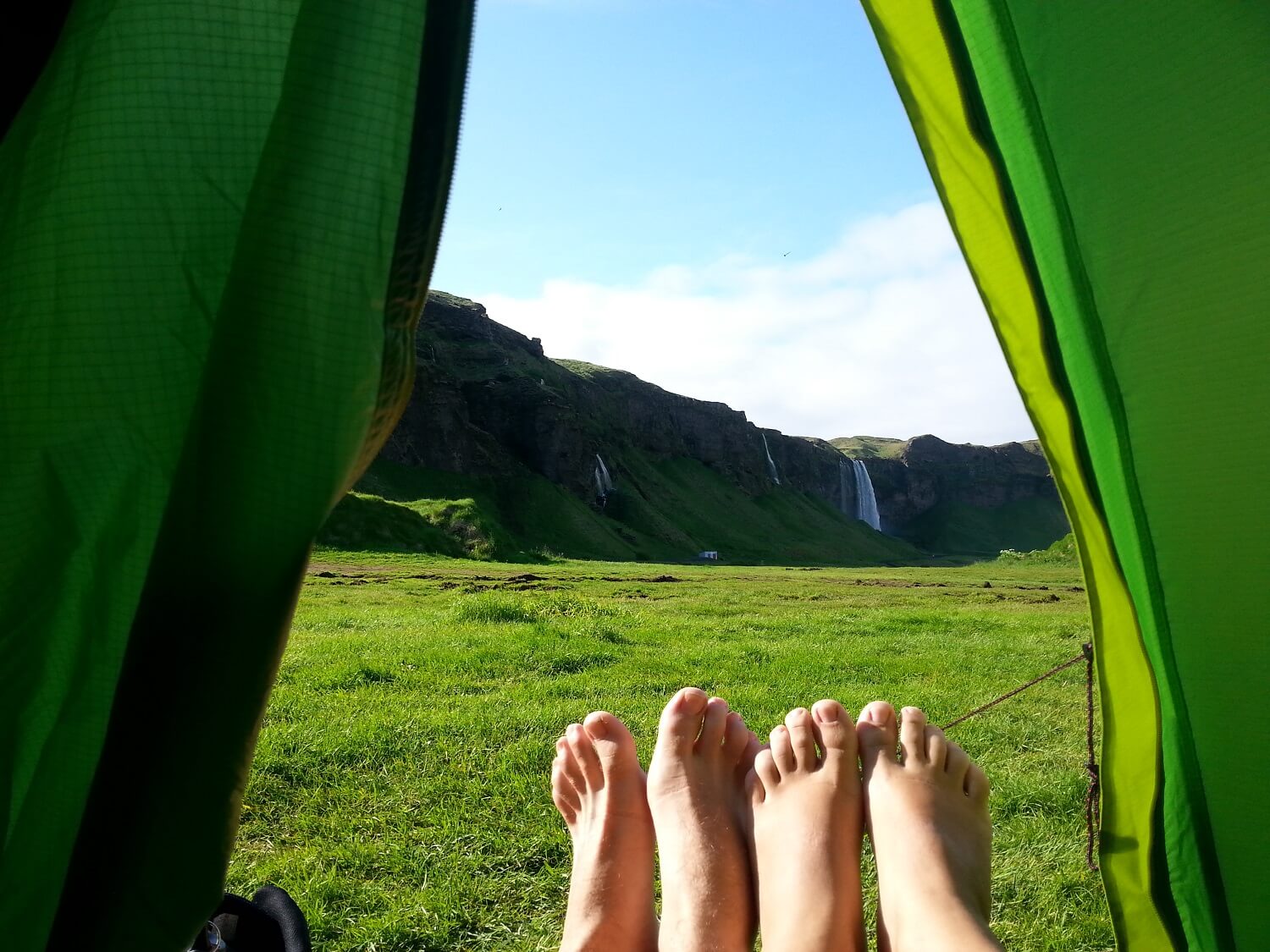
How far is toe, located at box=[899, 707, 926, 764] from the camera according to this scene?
2.14 m

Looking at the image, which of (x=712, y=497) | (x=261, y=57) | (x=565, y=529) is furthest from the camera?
(x=712, y=497)

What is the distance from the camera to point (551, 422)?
49.2 metres

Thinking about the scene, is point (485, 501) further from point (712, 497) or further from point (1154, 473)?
point (1154, 473)

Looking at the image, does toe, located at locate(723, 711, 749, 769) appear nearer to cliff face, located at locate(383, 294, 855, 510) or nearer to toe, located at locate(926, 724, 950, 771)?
toe, located at locate(926, 724, 950, 771)

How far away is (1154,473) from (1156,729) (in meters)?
0.39

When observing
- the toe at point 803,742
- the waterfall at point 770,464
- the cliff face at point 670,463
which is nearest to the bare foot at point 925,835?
the toe at point 803,742

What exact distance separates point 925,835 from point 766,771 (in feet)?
1.27

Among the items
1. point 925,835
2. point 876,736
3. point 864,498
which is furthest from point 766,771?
point 864,498

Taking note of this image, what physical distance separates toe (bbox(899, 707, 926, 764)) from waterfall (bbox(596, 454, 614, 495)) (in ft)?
161

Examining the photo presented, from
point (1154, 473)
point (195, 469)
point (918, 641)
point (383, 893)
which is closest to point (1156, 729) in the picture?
point (1154, 473)

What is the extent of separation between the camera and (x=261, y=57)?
0.94 m

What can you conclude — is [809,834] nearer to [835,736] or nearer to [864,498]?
[835,736]

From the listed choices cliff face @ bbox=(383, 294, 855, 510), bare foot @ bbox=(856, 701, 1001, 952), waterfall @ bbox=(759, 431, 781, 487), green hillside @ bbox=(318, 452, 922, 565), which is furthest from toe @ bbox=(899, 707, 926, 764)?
waterfall @ bbox=(759, 431, 781, 487)

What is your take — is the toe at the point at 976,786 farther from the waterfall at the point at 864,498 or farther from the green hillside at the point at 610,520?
the waterfall at the point at 864,498
